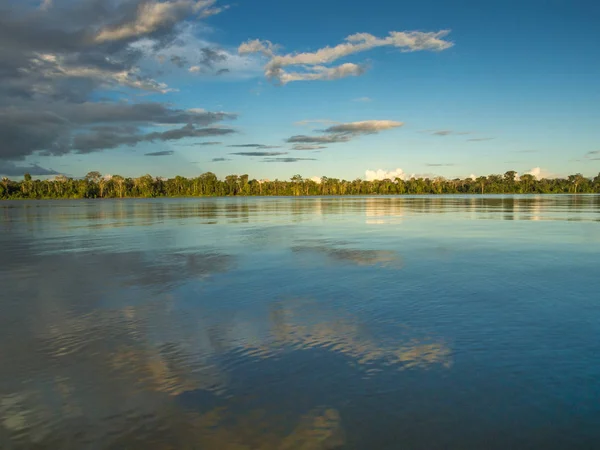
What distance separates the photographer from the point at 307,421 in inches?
255

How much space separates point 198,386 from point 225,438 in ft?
5.89

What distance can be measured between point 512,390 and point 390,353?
2.42 metres

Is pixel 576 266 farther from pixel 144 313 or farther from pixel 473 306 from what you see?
pixel 144 313

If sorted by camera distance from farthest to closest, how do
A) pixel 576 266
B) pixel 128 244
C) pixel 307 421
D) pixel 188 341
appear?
pixel 128 244 → pixel 576 266 → pixel 188 341 → pixel 307 421

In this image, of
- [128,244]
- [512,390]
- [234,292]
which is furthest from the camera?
[128,244]

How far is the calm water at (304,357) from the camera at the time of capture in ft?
20.6

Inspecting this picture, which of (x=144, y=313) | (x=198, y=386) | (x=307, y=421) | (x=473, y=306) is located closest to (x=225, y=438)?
(x=307, y=421)

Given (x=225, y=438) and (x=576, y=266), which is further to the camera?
(x=576, y=266)

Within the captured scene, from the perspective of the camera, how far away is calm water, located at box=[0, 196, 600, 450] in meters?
6.27

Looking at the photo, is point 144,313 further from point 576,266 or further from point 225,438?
point 576,266

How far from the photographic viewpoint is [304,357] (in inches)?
Answer: 350

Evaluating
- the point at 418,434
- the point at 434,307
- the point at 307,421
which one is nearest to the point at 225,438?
the point at 307,421

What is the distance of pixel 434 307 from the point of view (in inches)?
489

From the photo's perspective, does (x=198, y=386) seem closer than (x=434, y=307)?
Yes
